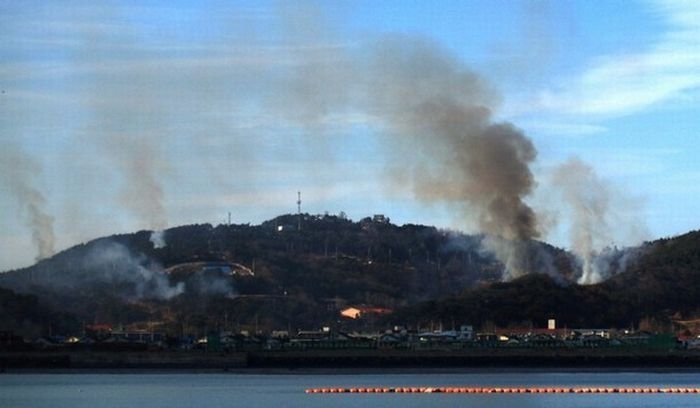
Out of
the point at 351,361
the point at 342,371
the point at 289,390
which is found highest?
the point at 351,361

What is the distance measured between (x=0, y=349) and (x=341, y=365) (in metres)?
37.7

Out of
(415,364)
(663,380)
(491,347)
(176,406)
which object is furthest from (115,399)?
(491,347)

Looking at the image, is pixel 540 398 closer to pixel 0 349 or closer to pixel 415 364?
pixel 415 364

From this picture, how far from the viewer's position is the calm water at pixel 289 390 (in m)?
114

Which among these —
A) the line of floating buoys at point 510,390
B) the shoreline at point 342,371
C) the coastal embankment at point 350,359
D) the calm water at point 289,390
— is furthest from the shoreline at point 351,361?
the line of floating buoys at point 510,390

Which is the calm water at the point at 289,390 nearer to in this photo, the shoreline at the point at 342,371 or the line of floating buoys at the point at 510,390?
the line of floating buoys at the point at 510,390

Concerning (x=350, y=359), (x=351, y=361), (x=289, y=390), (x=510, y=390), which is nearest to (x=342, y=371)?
(x=351, y=361)

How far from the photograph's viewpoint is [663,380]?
149375 mm

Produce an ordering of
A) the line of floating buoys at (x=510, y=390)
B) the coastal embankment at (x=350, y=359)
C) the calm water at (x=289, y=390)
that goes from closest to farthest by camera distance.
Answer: the calm water at (x=289, y=390)
the line of floating buoys at (x=510, y=390)
the coastal embankment at (x=350, y=359)

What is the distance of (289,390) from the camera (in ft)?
429

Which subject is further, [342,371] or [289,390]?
[342,371]

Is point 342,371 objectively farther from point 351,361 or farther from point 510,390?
point 510,390

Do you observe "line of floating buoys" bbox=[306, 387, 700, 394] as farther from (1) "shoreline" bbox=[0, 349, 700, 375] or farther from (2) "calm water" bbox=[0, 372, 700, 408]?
(1) "shoreline" bbox=[0, 349, 700, 375]

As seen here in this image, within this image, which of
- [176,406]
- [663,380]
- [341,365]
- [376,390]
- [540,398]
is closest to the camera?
[176,406]
